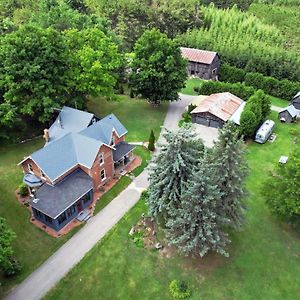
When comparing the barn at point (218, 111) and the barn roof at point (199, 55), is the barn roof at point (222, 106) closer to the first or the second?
Answer: the barn at point (218, 111)

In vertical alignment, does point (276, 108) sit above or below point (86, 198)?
below

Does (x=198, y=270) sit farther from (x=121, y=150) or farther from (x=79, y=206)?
(x=121, y=150)

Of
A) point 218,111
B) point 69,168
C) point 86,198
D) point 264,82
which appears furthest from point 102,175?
point 264,82

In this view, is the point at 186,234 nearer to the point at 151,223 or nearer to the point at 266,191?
the point at 151,223

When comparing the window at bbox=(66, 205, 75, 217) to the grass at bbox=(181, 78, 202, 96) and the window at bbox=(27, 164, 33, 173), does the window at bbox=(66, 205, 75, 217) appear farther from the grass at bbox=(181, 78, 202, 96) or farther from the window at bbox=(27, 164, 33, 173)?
the grass at bbox=(181, 78, 202, 96)

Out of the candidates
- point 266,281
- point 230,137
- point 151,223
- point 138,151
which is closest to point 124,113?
point 138,151

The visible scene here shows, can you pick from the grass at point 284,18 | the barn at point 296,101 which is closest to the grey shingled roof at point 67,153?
the barn at point 296,101
